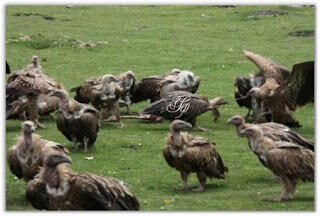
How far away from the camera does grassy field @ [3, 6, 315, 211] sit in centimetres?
1102

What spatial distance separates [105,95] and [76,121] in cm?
213

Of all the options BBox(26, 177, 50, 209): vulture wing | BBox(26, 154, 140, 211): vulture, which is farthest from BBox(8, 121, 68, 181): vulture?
BBox(26, 154, 140, 211): vulture

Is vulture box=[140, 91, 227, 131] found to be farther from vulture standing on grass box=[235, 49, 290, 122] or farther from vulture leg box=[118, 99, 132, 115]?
vulture leg box=[118, 99, 132, 115]

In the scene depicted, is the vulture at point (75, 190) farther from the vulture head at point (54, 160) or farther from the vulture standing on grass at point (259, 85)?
the vulture standing on grass at point (259, 85)

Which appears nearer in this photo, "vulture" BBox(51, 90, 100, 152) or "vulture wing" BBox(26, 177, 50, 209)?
"vulture wing" BBox(26, 177, 50, 209)

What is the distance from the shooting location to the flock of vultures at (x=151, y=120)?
8.88m

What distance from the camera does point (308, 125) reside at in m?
15.4

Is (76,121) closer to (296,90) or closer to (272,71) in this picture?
(296,90)

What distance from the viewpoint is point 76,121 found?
13.1 meters

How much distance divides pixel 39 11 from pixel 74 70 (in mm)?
7550

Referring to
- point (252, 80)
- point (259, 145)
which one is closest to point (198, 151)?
point (259, 145)

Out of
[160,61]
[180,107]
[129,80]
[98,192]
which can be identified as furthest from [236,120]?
[160,61]

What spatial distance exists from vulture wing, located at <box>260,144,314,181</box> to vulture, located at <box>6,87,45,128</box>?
5.51 meters

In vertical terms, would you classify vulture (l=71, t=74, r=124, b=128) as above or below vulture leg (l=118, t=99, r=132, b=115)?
above
